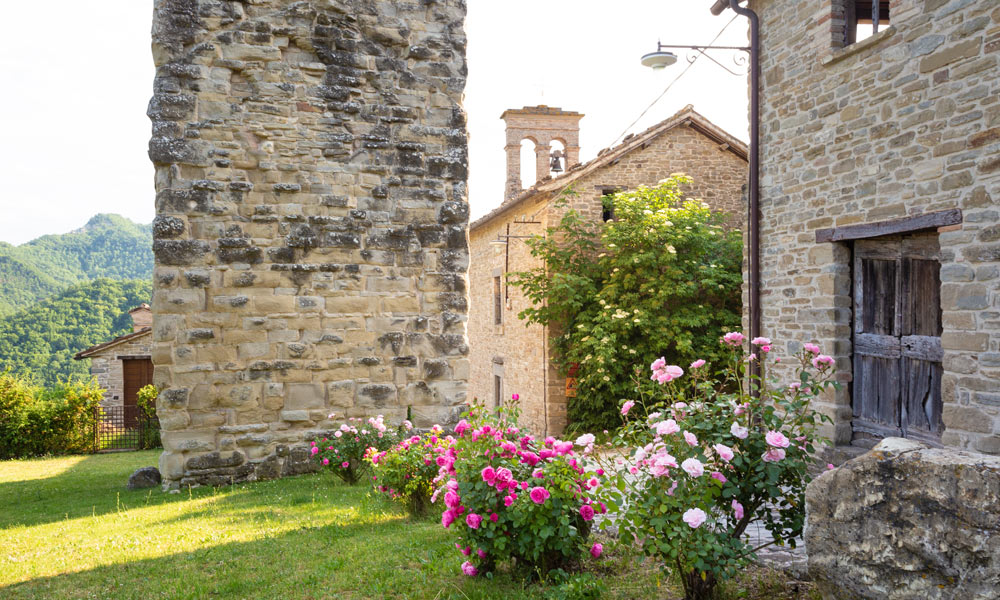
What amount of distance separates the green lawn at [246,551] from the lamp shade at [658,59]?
21.7 ft

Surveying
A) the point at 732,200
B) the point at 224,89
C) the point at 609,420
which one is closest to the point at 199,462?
the point at 224,89

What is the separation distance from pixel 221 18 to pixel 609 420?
9299mm

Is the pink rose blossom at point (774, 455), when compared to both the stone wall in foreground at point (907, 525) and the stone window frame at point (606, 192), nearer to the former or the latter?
the stone wall in foreground at point (907, 525)

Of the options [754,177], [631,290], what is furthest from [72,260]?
[754,177]

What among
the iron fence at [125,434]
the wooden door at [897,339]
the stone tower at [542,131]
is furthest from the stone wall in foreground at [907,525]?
the stone tower at [542,131]

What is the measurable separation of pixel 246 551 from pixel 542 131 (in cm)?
1537

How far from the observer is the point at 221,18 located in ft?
20.0

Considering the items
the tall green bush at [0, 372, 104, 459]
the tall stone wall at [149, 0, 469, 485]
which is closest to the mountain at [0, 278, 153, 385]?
the tall green bush at [0, 372, 104, 459]

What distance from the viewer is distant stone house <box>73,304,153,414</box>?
779 inches

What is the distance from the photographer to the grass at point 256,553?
3578 millimetres

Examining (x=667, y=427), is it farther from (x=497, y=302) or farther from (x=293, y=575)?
(x=497, y=302)

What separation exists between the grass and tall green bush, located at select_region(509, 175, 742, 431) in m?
7.03

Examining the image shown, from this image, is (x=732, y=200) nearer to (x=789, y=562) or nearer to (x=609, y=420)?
(x=609, y=420)

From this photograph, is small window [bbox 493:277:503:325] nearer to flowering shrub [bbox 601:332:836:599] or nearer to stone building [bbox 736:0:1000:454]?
stone building [bbox 736:0:1000:454]
